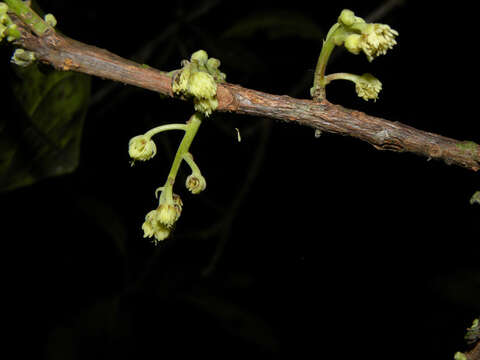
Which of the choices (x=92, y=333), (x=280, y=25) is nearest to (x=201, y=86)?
(x=280, y=25)

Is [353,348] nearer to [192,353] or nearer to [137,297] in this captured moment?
[192,353]

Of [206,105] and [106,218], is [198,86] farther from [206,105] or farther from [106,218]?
[106,218]

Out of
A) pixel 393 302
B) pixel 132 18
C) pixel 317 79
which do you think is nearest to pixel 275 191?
pixel 393 302

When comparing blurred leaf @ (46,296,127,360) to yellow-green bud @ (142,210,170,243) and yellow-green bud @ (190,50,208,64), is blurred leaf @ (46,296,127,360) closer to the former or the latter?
yellow-green bud @ (142,210,170,243)

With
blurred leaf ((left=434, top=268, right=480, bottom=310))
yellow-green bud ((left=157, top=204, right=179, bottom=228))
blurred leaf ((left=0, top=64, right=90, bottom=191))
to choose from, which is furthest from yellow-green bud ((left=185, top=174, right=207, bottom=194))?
blurred leaf ((left=434, top=268, right=480, bottom=310))

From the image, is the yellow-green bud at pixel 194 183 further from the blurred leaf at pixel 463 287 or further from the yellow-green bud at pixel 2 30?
the blurred leaf at pixel 463 287
